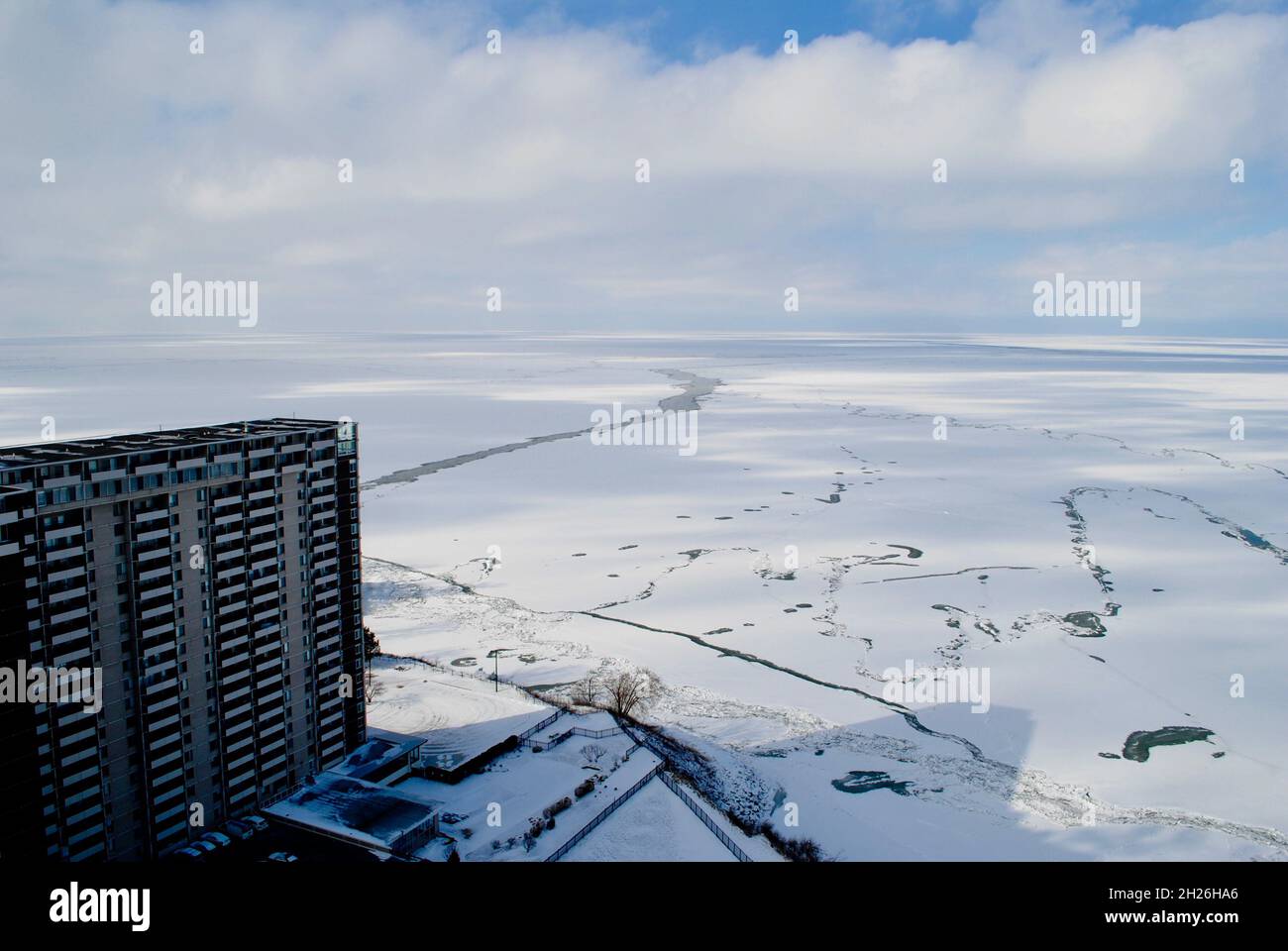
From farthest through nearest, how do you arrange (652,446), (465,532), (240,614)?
1. (652,446)
2. (465,532)
3. (240,614)

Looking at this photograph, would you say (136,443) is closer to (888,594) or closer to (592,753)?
(592,753)

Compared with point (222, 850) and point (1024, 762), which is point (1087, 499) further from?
point (222, 850)

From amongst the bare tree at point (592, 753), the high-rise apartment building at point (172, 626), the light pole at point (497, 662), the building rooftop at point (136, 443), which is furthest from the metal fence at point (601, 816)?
the building rooftop at point (136, 443)
